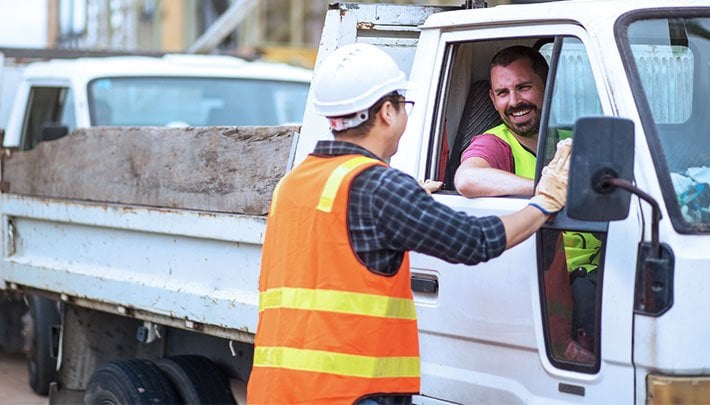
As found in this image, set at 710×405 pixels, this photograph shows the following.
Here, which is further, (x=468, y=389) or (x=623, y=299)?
(x=468, y=389)

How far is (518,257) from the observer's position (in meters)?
3.78

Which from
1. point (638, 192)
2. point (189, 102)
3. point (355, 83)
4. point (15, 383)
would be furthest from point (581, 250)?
point (15, 383)

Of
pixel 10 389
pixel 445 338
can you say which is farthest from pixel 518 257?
pixel 10 389

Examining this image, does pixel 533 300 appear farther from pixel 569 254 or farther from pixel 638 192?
pixel 638 192

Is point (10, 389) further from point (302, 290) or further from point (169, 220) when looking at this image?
point (302, 290)

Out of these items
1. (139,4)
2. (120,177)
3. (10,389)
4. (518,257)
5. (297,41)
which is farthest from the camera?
(139,4)

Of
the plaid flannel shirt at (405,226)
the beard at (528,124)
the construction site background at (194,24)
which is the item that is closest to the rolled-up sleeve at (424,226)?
the plaid flannel shirt at (405,226)

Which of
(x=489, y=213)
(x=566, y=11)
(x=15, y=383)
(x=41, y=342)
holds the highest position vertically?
(x=566, y=11)

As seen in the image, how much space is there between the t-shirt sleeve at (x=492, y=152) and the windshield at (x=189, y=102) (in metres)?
4.18

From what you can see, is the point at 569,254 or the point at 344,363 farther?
the point at 569,254

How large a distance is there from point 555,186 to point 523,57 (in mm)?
809

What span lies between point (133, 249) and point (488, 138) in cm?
207

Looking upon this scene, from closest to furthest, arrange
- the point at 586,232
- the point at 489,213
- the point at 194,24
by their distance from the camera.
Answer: the point at 586,232
the point at 489,213
the point at 194,24

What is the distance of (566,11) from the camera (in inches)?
149
